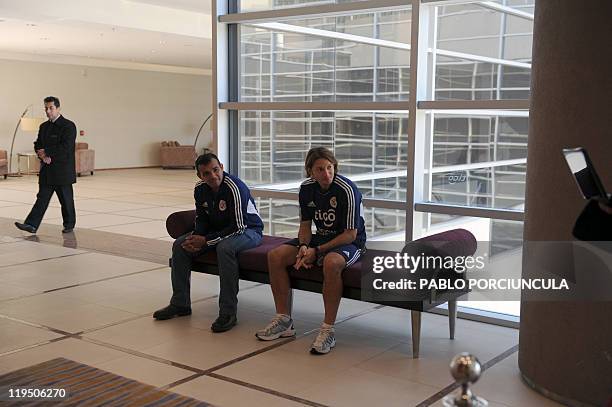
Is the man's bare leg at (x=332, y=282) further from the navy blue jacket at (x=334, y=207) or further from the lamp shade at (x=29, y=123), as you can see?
the lamp shade at (x=29, y=123)

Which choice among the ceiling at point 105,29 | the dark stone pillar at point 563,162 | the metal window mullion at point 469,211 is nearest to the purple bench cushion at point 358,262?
the metal window mullion at point 469,211

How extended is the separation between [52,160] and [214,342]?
16.7ft

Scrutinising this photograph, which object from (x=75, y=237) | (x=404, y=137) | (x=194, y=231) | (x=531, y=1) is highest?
(x=531, y=1)

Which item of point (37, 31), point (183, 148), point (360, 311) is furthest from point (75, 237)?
point (183, 148)

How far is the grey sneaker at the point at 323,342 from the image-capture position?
4.35m

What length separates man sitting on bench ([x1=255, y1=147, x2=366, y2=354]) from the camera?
4430mm

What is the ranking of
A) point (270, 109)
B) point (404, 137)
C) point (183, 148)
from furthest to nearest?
point (183, 148) → point (270, 109) → point (404, 137)

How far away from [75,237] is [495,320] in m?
5.31

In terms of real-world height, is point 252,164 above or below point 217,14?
below

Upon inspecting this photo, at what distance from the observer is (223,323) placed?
4828 millimetres

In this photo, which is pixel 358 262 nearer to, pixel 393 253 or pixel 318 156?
pixel 393 253

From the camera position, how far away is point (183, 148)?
21.6m

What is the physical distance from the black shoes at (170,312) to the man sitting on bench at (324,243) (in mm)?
748

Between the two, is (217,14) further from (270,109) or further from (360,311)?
→ (360,311)
